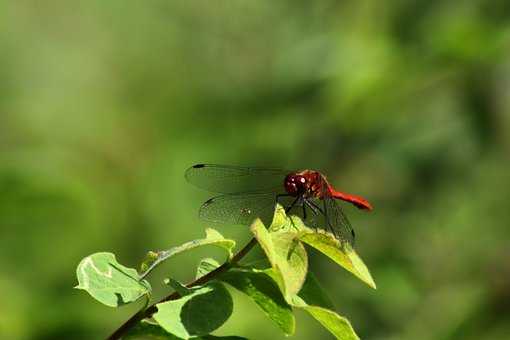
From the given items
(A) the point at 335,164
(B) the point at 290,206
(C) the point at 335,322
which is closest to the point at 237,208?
(B) the point at 290,206

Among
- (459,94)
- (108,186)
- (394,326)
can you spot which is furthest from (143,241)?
(459,94)

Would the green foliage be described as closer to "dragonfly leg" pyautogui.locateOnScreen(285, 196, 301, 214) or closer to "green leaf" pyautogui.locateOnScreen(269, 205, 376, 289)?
"green leaf" pyautogui.locateOnScreen(269, 205, 376, 289)

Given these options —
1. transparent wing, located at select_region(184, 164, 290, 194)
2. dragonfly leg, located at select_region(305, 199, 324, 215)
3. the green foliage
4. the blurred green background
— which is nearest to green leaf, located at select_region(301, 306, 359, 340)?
the green foliage

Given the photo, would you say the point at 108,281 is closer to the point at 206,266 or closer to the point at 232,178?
the point at 206,266

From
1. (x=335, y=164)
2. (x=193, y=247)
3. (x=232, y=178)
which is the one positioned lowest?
(x=335, y=164)

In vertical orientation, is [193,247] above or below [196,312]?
above

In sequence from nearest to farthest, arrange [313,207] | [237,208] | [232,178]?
[313,207] < [237,208] < [232,178]

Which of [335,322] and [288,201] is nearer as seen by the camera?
[335,322]

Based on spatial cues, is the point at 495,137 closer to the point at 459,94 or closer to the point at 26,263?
the point at 459,94
